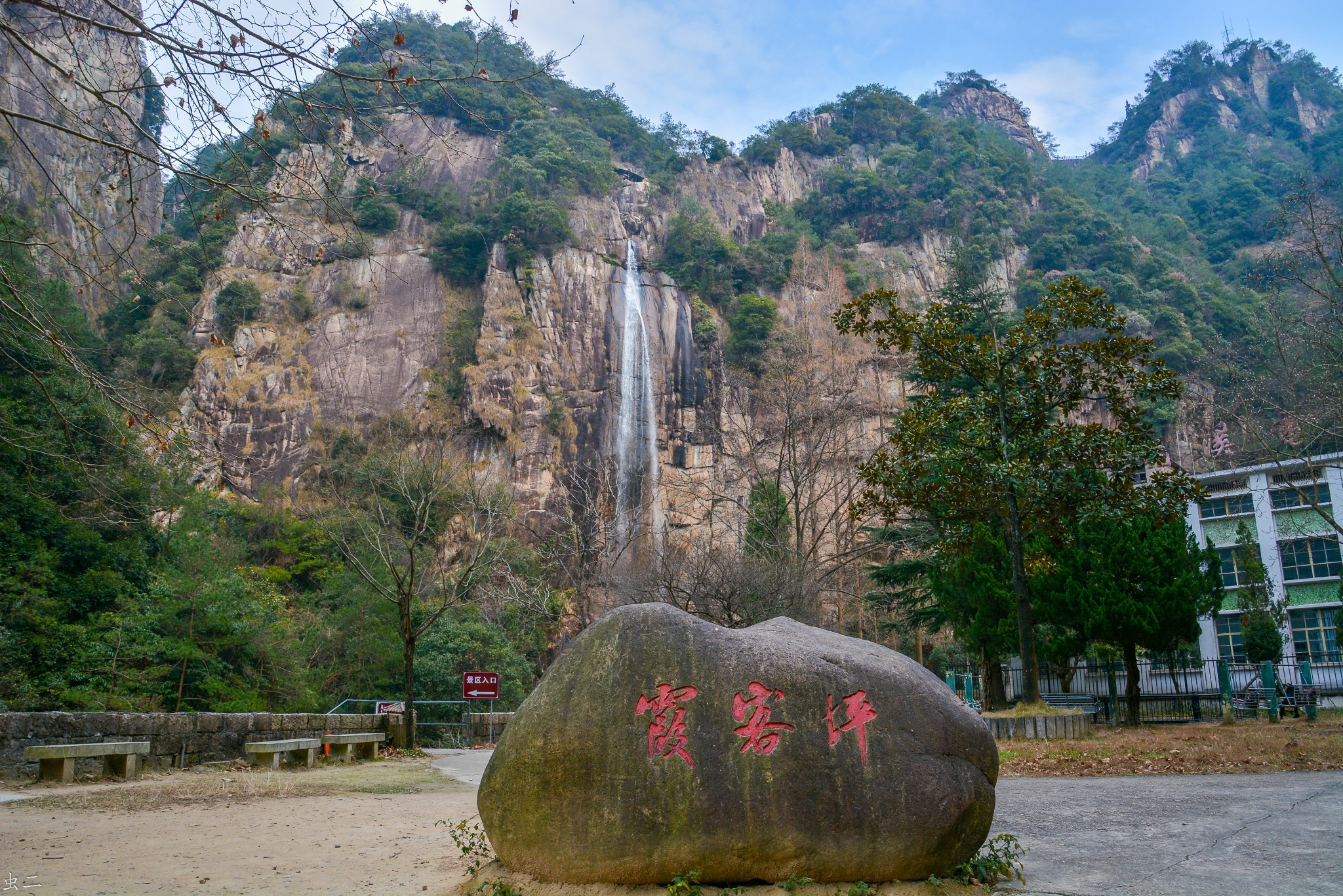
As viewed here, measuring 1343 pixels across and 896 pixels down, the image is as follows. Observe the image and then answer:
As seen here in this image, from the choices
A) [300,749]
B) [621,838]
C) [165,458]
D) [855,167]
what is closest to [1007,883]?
[621,838]

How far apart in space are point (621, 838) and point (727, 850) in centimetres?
46

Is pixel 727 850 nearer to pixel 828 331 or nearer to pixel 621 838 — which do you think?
pixel 621 838

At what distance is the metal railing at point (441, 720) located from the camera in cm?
1647

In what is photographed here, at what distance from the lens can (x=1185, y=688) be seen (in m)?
18.4

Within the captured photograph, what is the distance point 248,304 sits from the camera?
3641 centimetres

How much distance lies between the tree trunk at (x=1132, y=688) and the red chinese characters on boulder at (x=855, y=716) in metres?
10.8

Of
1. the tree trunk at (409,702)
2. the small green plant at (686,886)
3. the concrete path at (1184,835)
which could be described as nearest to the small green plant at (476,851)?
the small green plant at (686,886)

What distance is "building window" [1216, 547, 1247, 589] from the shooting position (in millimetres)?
24047

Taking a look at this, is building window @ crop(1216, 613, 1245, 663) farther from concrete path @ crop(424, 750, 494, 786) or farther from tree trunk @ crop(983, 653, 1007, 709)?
concrete path @ crop(424, 750, 494, 786)

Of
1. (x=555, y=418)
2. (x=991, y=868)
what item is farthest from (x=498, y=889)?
(x=555, y=418)

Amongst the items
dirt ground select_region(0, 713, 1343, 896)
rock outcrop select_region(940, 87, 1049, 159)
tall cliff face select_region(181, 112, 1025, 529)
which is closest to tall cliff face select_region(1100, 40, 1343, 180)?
rock outcrop select_region(940, 87, 1049, 159)

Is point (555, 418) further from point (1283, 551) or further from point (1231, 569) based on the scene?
point (1283, 551)

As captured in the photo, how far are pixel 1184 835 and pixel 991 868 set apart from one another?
4.98 feet

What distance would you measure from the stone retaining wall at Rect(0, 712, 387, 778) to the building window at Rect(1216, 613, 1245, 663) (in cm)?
2456
